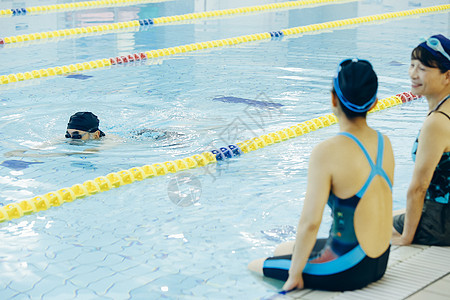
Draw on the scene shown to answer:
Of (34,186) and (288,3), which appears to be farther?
(288,3)

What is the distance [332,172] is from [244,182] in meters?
2.18

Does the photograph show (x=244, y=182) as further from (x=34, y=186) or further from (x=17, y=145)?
(x=17, y=145)

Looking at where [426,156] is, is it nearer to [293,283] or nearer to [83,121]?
[293,283]

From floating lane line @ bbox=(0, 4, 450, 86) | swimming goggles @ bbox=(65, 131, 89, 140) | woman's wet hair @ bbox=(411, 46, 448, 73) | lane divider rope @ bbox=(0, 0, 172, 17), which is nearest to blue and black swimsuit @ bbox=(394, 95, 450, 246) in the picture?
woman's wet hair @ bbox=(411, 46, 448, 73)

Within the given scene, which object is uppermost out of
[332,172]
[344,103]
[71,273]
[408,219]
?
[344,103]

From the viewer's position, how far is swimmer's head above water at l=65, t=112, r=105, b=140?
543 cm

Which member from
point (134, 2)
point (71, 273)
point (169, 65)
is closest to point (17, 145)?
point (71, 273)

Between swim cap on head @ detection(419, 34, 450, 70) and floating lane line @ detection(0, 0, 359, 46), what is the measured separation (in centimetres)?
854

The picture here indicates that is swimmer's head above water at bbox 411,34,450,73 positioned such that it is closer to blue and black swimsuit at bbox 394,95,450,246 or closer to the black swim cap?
blue and black swimsuit at bbox 394,95,450,246

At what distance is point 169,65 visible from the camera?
9047 millimetres

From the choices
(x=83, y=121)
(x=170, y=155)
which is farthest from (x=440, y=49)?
(x=83, y=121)

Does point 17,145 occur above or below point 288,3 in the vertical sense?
below

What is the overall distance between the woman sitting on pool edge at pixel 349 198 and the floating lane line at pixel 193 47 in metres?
6.27

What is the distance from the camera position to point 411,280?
2906 mm
